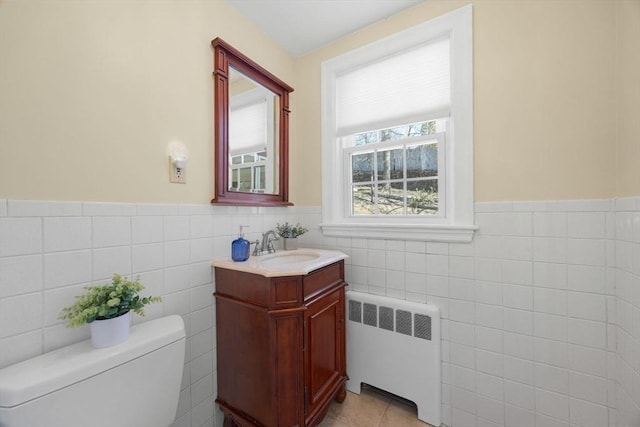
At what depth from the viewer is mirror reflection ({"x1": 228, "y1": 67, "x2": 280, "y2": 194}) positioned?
1541mm

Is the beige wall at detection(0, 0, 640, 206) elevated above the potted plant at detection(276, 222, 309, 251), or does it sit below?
above

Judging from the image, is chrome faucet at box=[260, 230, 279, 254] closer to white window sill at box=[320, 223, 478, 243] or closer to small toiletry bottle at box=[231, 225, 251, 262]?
small toiletry bottle at box=[231, 225, 251, 262]

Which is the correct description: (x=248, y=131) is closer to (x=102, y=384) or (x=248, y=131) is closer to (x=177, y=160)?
(x=177, y=160)

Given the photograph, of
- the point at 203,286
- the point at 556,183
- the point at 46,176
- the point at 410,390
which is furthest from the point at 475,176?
the point at 46,176

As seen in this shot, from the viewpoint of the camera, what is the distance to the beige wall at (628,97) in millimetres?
980

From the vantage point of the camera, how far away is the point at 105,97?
1.01 metres

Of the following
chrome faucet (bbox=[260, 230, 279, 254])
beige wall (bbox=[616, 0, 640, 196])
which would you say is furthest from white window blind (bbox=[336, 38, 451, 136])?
chrome faucet (bbox=[260, 230, 279, 254])

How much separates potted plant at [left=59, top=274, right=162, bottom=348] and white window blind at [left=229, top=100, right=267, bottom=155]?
93 centimetres

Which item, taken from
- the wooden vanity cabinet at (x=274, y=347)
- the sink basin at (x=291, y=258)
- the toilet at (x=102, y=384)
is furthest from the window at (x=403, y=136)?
the toilet at (x=102, y=384)

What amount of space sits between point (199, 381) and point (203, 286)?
19.9 inches

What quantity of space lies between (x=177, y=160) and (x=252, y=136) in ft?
1.92

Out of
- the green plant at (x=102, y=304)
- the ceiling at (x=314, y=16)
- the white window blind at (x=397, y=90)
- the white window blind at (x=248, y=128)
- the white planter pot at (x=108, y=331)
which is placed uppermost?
the ceiling at (x=314, y=16)

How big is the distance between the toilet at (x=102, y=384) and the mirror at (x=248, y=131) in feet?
2.50

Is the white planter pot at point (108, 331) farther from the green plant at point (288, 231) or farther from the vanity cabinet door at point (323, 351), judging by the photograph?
the green plant at point (288, 231)
